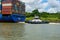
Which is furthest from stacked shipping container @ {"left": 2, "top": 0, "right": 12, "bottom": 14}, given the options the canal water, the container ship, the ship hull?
the canal water

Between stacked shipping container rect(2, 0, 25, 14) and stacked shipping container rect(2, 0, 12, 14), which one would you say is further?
stacked shipping container rect(2, 0, 25, 14)

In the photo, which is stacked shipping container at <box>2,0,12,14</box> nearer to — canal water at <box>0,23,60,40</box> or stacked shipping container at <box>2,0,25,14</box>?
stacked shipping container at <box>2,0,25,14</box>

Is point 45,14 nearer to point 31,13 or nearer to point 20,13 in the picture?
point 31,13

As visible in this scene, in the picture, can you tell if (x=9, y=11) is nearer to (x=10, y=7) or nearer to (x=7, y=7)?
(x=10, y=7)

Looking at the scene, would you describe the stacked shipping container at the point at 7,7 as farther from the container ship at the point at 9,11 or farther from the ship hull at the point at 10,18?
the ship hull at the point at 10,18

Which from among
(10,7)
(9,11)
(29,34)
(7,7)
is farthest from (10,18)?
(29,34)

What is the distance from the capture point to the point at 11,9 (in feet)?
183

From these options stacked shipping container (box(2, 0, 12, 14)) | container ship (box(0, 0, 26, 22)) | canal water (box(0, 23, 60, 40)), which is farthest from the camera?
container ship (box(0, 0, 26, 22))

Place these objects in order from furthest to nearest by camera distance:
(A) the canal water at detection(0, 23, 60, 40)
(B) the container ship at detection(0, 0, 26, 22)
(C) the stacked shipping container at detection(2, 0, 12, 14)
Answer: (B) the container ship at detection(0, 0, 26, 22), (C) the stacked shipping container at detection(2, 0, 12, 14), (A) the canal water at detection(0, 23, 60, 40)

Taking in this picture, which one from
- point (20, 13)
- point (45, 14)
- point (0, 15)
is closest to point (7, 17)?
point (0, 15)

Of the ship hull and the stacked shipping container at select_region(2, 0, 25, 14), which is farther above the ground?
the stacked shipping container at select_region(2, 0, 25, 14)

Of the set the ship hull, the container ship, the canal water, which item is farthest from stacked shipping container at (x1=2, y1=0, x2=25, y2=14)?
the canal water

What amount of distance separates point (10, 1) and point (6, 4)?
1.50 m

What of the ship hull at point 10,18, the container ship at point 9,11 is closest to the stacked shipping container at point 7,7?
the container ship at point 9,11
